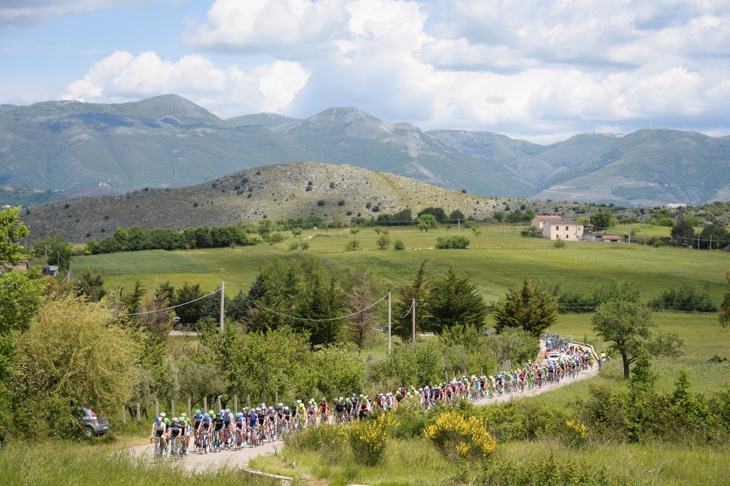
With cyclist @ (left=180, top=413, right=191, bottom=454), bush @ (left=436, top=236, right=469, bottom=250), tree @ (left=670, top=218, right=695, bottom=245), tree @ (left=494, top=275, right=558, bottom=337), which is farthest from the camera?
tree @ (left=670, top=218, right=695, bottom=245)

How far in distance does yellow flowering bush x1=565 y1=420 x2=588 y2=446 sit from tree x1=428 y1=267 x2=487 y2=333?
42969 millimetres

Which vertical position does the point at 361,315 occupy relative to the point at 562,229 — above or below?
below

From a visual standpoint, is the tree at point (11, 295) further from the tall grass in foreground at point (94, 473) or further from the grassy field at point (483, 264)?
the grassy field at point (483, 264)

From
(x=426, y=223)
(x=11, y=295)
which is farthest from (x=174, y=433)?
(x=426, y=223)

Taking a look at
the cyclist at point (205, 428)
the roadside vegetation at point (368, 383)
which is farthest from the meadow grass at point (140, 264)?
the cyclist at point (205, 428)

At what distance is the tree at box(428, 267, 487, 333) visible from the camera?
210 feet

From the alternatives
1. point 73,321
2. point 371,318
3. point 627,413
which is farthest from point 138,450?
point 371,318

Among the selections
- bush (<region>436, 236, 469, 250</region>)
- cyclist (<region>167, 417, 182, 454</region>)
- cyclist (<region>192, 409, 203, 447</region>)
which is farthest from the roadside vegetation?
bush (<region>436, 236, 469, 250</region>)

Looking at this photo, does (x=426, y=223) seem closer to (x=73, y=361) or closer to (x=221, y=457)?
(x=73, y=361)

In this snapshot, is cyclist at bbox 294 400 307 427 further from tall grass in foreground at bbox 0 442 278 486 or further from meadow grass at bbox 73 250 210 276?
meadow grass at bbox 73 250 210 276

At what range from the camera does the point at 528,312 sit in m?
61.3

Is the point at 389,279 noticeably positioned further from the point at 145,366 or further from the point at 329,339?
the point at 145,366

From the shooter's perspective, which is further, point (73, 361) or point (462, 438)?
point (73, 361)

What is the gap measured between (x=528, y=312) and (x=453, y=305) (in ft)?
23.7
